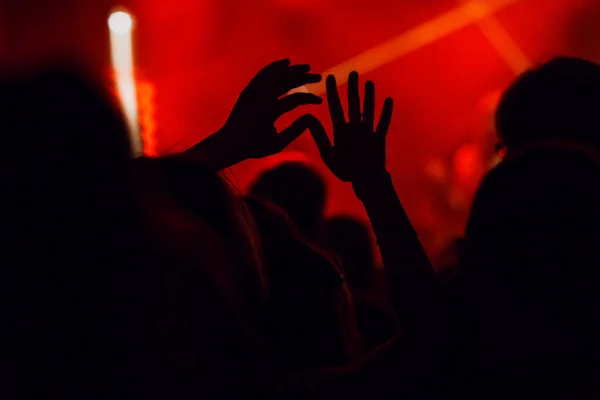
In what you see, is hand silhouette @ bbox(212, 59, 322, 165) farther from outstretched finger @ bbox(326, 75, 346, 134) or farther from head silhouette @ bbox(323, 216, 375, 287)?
head silhouette @ bbox(323, 216, 375, 287)

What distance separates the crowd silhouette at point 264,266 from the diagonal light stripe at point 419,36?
623 cm

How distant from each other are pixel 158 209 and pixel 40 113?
0.19 meters

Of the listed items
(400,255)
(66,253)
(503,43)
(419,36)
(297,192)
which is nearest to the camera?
(66,253)

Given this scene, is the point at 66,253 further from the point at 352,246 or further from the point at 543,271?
the point at 352,246

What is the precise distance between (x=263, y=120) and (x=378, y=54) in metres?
6.57

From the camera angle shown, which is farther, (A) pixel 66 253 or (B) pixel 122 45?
(B) pixel 122 45

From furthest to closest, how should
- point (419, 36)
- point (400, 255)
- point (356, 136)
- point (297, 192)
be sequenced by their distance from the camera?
point (419, 36), point (297, 192), point (356, 136), point (400, 255)

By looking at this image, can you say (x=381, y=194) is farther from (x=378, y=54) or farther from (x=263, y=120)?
(x=378, y=54)

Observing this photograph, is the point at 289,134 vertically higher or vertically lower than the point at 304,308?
higher

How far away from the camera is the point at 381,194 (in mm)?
1307

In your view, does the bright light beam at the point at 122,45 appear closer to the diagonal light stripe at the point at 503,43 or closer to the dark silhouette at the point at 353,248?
the diagonal light stripe at the point at 503,43

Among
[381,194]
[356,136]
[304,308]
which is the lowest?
[304,308]

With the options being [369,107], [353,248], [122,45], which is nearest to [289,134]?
[369,107]

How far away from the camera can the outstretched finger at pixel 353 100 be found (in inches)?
52.5
